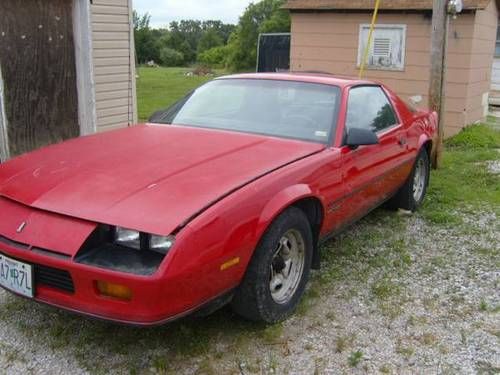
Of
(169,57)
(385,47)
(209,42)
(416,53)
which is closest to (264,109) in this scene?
(416,53)

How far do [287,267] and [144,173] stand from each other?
1081 millimetres

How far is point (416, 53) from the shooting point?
10.5 meters

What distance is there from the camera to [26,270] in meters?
2.90

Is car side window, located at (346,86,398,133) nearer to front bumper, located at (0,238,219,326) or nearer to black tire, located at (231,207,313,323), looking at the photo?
black tire, located at (231,207,313,323)

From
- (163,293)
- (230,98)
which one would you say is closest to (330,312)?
(163,293)

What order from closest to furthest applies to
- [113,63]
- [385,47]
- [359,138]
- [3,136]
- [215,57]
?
[359,138], [3,136], [113,63], [385,47], [215,57]

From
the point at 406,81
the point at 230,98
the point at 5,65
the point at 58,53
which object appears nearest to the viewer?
the point at 230,98

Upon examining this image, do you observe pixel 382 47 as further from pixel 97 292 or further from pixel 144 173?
pixel 97 292

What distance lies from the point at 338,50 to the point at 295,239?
27.3ft

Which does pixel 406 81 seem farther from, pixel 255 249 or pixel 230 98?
pixel 255 249

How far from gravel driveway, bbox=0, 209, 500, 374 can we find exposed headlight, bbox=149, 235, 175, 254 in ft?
2.25

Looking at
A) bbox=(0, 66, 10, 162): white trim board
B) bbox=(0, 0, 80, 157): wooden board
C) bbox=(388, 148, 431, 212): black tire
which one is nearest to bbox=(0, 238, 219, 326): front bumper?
bbox=(388, 148, 431, 212): black tire

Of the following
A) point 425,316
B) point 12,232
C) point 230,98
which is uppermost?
point 230,98

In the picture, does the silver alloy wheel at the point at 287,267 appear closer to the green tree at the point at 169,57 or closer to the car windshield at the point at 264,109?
the car windshield at the point at 264,109
